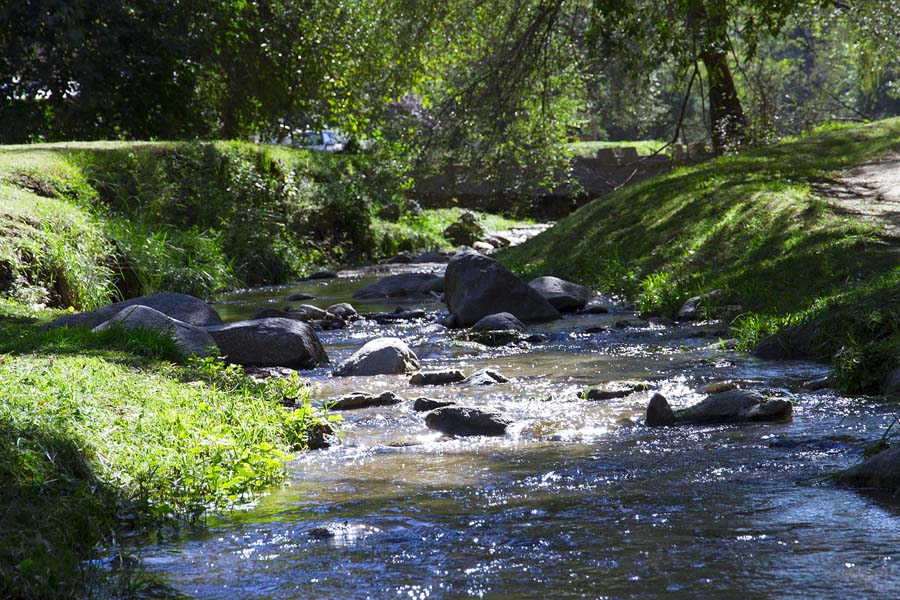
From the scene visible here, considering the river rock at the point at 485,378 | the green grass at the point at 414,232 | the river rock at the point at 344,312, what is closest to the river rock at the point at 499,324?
the river rock at the point at 344,312

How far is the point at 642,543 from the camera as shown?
3.76m

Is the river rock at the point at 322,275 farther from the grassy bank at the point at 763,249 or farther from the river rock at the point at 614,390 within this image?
the river rock at the point at 614,390

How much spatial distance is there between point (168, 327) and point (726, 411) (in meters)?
4.30

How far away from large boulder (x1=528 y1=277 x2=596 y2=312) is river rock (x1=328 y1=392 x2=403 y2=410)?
532cm

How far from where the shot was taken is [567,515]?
4.19 m

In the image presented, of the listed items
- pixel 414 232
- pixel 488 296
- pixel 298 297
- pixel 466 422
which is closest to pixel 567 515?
pixel 466 422

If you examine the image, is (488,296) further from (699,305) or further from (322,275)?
(322,275)

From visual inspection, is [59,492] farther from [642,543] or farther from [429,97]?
[429,97]

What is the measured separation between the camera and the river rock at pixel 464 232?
24.4 meters

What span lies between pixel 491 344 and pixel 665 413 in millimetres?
4144

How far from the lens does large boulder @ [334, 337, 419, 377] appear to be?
27.5ft

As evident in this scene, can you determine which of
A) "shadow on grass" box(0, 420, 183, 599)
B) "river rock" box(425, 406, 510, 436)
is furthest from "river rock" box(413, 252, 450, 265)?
"shadow on grass" box(0, 420, 183, 599)

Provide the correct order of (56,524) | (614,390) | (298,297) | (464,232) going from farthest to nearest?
1. (464,232)
2. (298,297)
3. (614,390)
4. (56,524)

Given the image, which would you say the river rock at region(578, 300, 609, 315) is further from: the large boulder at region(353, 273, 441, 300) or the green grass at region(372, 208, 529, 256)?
the green grass at region(372, 208, 529, 256)
